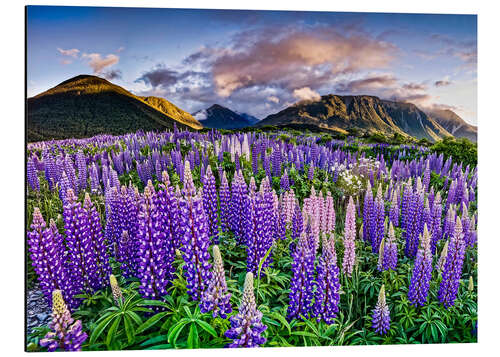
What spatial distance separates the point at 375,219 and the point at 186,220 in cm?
220

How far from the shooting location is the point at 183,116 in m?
4.16

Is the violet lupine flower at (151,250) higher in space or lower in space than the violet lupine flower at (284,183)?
lower

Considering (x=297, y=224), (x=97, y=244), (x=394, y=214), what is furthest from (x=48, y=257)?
(x=394, y=214)

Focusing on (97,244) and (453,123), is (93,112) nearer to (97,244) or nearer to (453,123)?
(97,244)

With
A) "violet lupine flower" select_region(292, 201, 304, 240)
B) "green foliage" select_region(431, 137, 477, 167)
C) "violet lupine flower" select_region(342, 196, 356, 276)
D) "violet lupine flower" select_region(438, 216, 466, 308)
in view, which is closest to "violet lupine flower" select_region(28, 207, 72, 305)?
"violet lupine flower" select_region(292, 201, 304, 240)

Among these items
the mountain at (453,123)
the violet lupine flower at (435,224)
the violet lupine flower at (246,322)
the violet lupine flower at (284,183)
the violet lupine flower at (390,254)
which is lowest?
the violet lupine flower at (246,322)

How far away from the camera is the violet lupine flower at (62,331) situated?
242 cm

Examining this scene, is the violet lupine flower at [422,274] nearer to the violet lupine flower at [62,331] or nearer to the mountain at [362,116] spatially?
the mountain at [362,116]

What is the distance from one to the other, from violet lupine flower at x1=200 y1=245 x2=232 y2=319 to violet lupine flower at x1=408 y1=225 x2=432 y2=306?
75.9 inches

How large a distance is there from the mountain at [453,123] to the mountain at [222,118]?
92.8 inches

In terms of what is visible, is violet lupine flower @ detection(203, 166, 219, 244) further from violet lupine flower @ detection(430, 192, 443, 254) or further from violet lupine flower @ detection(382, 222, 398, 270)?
violet lupine flower @ detection(430, 192, 443, 254)

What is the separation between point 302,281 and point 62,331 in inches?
75.4

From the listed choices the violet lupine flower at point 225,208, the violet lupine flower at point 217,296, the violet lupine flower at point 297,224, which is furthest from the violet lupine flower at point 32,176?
the violet lupine flower at point 297,224

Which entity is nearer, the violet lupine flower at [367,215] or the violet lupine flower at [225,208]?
the violet lupine flower at [225,208]
